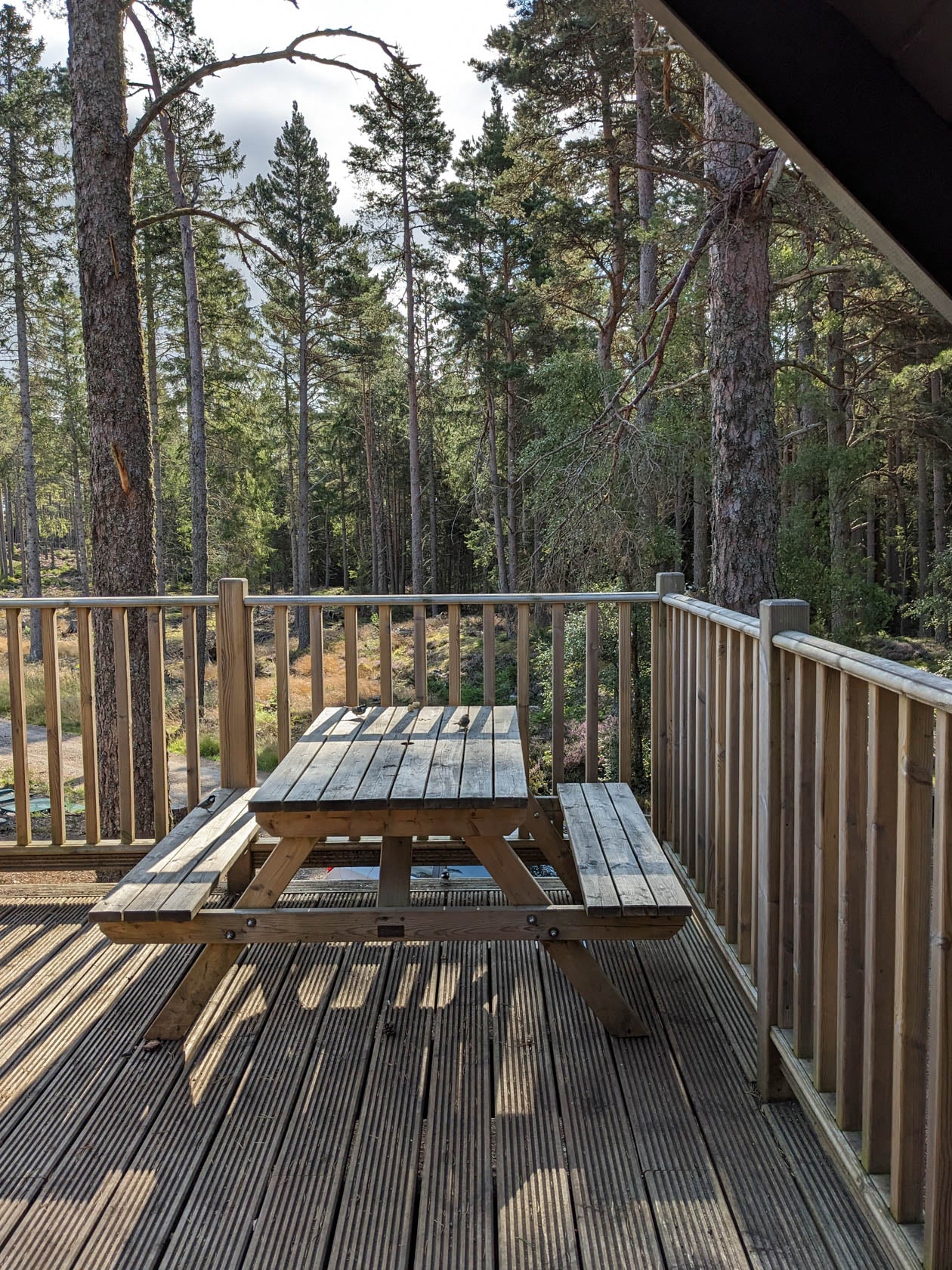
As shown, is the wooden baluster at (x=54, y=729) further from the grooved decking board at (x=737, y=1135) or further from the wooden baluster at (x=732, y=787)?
the wooden baluster at (x=732, y=787)

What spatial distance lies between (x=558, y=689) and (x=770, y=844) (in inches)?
54.1

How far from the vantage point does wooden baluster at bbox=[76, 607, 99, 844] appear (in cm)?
340

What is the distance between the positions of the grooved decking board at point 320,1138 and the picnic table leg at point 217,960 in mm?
343

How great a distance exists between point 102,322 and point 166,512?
800 inches

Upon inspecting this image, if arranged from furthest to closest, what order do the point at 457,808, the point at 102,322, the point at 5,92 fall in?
the point at 5,92
the point at 102,322
the point at 457,808

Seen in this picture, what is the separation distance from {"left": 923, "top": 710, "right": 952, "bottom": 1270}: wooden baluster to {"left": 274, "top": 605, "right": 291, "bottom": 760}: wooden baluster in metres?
2.46

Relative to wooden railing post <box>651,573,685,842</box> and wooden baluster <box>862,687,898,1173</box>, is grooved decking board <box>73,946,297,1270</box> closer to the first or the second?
wooden baluster <box>862,687,898,1173</box>

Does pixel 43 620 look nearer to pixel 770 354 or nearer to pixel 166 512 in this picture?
pixel 770 354

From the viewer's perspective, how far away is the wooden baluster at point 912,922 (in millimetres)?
1422

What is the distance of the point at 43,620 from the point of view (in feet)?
11.1

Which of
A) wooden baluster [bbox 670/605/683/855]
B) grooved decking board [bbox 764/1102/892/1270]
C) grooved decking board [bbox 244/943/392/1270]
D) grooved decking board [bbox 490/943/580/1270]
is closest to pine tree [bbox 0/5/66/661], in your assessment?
wooden baluster [bbox 670/605/683/855]

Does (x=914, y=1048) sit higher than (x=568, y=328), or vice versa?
(x=568, y=328)

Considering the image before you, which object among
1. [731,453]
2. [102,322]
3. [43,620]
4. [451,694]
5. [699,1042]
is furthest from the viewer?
[731,453]

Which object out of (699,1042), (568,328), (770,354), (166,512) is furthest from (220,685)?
(166,512)
